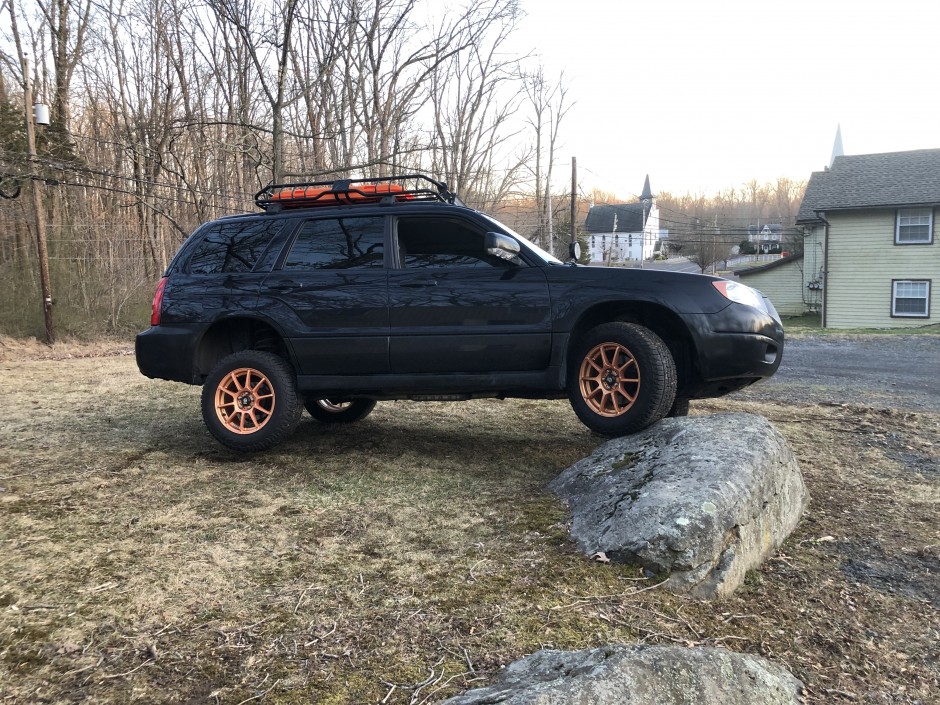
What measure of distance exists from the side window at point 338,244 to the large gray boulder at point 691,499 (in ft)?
7.17

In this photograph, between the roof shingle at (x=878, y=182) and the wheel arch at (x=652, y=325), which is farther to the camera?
the roof shingle at (x=878, y=182)

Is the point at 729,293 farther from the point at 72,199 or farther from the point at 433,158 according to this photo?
the point at 433,158

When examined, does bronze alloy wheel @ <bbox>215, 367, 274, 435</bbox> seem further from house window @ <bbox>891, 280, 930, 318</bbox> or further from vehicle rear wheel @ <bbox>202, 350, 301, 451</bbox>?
house window @ <bbox>891, 280, 930, 318</bbox>

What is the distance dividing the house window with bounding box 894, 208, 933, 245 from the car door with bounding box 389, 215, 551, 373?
28054 millimetres

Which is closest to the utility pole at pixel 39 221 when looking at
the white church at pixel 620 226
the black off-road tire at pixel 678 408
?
the black off-road tire at pixel 678 408

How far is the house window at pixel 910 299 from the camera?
26516 millimetres

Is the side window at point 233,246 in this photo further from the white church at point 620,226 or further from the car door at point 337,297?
the white church at point 620,226

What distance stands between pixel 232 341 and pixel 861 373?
9.24m

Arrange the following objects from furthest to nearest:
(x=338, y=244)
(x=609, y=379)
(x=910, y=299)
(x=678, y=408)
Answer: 1. (x=910, y=299)
2. (x=678, y=408)
3. (x=338, y=244)
4. (x=609, y=379)

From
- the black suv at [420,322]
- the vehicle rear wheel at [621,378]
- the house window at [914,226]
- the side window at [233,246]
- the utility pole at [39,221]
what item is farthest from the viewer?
the house window at [914,226]

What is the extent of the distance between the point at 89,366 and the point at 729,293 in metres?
10.9

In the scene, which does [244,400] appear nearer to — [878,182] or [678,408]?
[678,408]

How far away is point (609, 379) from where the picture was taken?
460 centimetres

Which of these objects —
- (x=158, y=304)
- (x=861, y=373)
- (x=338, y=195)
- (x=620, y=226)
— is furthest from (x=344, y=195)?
(x=620, y=226)
